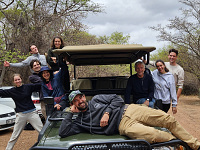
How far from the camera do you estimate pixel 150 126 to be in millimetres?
3285

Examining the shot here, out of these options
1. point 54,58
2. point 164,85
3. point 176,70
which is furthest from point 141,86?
point 54,58

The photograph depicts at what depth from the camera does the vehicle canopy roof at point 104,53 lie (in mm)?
4098

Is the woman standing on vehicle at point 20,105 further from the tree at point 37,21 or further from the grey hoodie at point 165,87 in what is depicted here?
the tree at point 37,21

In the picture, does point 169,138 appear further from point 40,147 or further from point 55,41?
point 55,41

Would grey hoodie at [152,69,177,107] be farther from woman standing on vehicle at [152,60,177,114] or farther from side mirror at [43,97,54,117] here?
side mirror at [43,97,54,117]

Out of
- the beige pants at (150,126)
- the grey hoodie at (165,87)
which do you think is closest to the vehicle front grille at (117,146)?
the beige pants at (150,126)

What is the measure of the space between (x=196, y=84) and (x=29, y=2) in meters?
12.5

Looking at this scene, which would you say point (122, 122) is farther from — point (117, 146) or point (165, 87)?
point (165, 87)

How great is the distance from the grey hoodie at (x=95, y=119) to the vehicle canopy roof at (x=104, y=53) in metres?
1.00

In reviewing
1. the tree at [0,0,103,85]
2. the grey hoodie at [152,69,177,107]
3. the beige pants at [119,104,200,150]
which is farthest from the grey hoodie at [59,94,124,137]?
the tree at [0,0,103,85]

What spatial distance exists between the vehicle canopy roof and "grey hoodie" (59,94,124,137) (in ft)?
3.27

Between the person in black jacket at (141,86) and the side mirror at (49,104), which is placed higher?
the person in black jacket at (141,86)

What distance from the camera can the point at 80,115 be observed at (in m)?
3.42

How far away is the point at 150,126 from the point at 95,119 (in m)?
0.78
